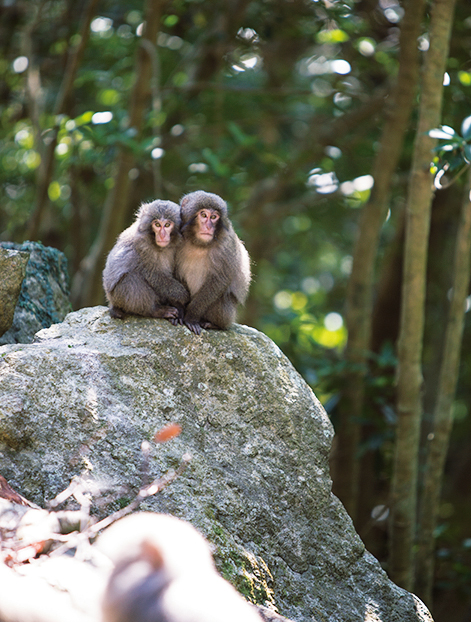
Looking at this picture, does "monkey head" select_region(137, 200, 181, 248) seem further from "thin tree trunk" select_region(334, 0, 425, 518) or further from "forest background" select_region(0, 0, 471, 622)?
"thin tree trunk" select_region(334, 0, 425, 518)

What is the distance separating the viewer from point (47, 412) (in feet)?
11.8

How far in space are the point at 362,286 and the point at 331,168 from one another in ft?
8.45

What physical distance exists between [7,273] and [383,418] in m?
4.88

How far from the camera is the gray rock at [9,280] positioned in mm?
4309

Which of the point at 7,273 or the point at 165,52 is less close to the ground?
the point at 165,52

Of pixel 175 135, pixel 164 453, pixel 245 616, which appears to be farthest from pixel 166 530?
pixel 175 135

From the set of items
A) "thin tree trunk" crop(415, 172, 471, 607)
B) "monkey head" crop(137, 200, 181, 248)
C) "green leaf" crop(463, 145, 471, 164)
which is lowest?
"thin tree trunk" crop(415, 172, 471, 607)

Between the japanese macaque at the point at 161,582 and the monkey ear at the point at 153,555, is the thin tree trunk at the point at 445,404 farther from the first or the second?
the monkey ear at the point at 153,555

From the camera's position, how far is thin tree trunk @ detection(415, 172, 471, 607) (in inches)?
236

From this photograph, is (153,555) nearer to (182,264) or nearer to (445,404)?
(182,264)

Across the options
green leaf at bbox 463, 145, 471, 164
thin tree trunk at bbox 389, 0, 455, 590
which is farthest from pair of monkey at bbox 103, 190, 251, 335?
green leaf at bbox 463, 145, 471, 164

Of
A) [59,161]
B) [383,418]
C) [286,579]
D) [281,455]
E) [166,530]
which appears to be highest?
[59,161]

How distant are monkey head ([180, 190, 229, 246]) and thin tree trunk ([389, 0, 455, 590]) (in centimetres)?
153

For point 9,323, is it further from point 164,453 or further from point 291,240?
point 291,240
